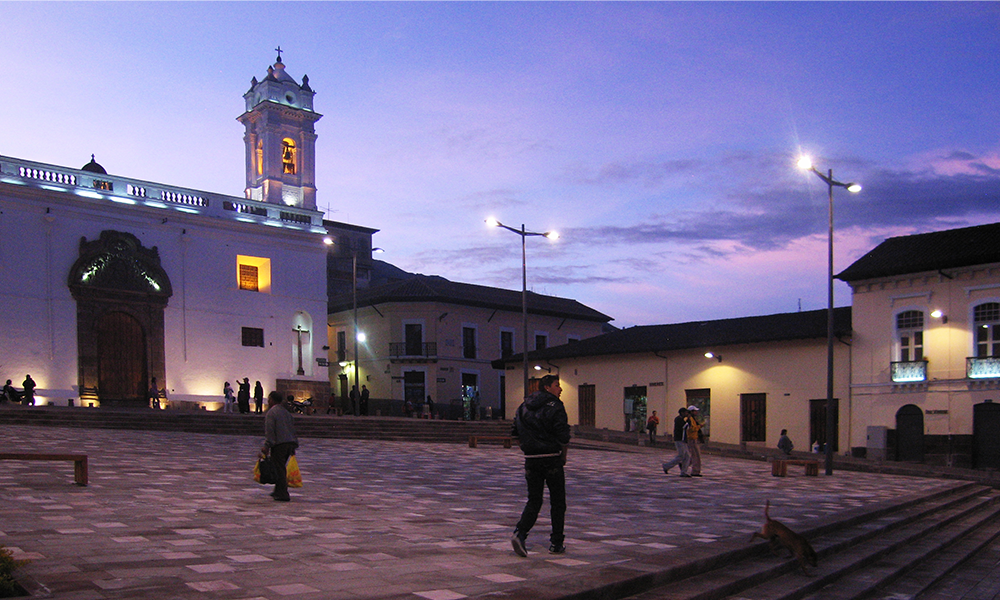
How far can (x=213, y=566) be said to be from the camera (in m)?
7.04

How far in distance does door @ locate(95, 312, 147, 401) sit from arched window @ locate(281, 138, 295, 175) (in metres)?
11.9

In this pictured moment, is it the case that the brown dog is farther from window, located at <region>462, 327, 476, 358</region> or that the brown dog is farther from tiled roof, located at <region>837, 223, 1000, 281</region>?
window, located at <region>462, 327, 476, 358</region>

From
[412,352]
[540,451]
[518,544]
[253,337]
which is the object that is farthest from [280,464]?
[412,352]

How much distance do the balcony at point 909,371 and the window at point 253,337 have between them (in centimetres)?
2663

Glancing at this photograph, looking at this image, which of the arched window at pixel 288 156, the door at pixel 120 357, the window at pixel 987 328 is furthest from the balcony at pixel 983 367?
the arched window at pixel 288 156

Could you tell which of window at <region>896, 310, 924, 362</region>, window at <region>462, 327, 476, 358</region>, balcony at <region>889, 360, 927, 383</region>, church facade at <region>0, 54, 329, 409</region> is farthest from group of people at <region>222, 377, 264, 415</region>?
window at <region>896, 310, 924, 362</region>

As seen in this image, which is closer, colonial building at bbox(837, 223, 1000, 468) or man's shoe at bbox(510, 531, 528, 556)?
man's shoe at bbox(510, 531, 528, 556)

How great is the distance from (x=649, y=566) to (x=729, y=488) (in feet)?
32.5

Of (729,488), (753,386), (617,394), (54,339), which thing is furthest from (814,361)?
(54,339)

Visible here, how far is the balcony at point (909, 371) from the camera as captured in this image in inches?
1184

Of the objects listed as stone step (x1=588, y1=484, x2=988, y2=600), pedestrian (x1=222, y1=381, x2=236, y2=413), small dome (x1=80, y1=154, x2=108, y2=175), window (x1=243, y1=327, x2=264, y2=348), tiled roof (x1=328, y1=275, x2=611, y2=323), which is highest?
small dome (x1=80, y1=154, x2=108, y2=175)

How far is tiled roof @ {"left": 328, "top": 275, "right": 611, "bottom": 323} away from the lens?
49.1 m

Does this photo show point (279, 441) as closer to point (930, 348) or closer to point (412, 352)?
point (930, 348)

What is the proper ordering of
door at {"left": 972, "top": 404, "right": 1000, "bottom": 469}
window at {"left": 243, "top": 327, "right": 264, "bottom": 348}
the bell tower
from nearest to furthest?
1. door at {"left": 972, "top": 404, "right": 1000, "bottom": 469}
2. window at {"left": 243, "top": 327, "right": 264, "bottom": 348}
3. the bell tower
